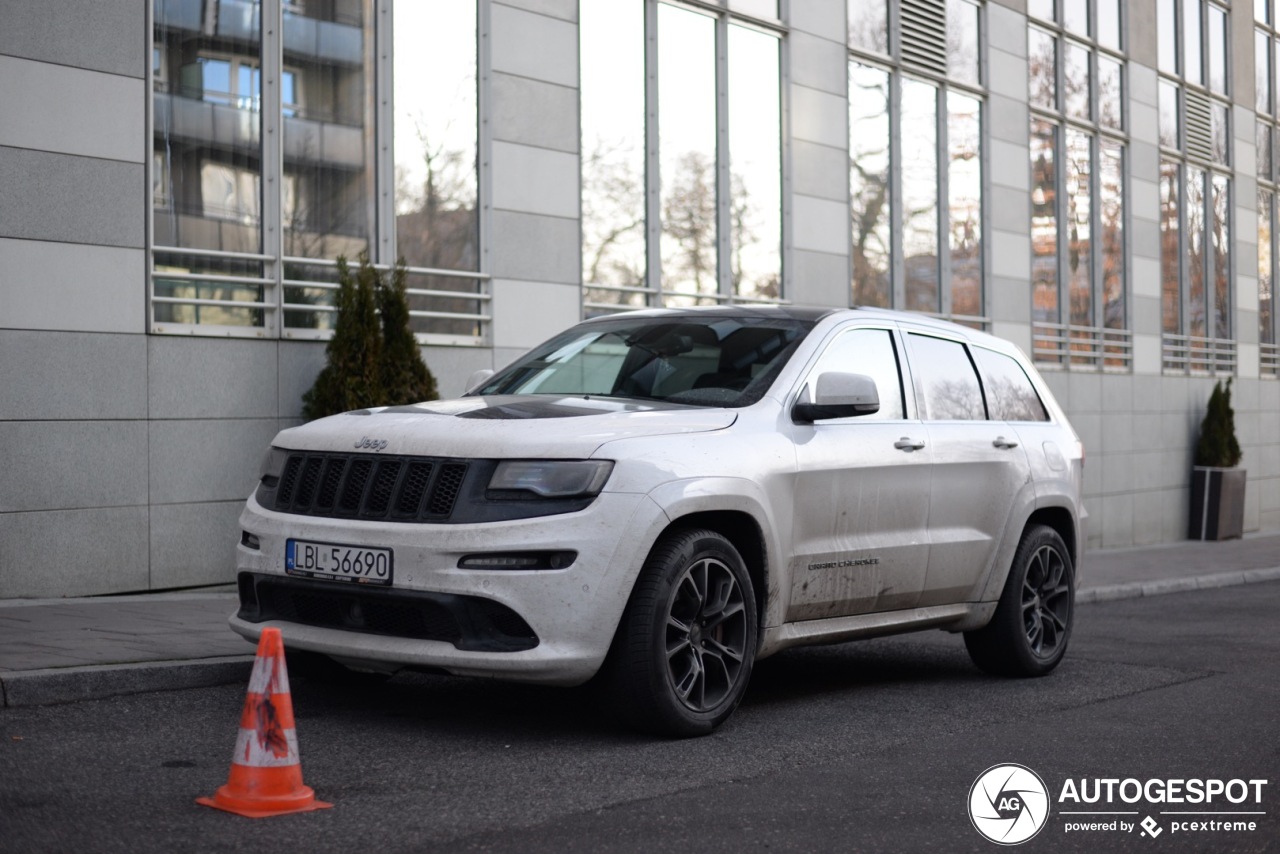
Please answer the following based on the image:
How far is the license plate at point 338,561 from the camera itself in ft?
19.2

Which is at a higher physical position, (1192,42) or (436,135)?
(1192,42)

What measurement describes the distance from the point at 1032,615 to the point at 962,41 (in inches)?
538

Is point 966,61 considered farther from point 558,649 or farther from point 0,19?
point 558,649

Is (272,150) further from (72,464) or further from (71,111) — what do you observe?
(72,464)

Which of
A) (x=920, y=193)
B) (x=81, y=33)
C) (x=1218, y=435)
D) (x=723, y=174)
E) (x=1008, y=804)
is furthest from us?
(x=1218, y=435)

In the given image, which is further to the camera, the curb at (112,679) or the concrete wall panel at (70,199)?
the concrete wall panel at (70,199)

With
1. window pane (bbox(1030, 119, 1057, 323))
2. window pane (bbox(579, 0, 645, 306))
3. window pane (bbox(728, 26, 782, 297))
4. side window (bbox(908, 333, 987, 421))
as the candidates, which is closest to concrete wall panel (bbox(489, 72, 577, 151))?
window pane (bbox(579, 0, 645, 306))

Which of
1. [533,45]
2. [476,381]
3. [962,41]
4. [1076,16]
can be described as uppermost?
[1076,16]

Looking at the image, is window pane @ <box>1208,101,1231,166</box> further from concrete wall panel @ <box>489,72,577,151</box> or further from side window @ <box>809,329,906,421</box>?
side window @ <box>809,329,906,421</box>

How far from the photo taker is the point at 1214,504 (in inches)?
970

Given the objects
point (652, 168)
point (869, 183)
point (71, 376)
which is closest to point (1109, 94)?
point (869, 183)

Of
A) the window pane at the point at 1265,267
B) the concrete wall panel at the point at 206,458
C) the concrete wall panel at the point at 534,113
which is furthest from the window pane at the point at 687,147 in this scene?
the window pane at the point at 1265,267

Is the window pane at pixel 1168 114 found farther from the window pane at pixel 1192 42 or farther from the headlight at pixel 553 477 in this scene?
the headlight at pixel 553 477
